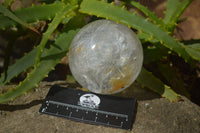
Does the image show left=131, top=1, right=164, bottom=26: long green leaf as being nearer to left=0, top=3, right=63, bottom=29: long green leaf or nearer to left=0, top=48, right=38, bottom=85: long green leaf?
left=0, top=3, right=63, bottom=29: long green leaf

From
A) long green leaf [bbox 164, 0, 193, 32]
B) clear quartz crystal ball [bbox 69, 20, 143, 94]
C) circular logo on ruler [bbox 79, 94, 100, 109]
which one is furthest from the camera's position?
long green leaf [bbox 164, 0, 193, 32]

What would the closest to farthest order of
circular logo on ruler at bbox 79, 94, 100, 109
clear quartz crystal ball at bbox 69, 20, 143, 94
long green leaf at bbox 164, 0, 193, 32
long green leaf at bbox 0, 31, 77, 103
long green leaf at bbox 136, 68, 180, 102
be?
clear quartz crystal ball at bbox 69, 20, 143, 94 → long green leaf at bbox 0, 31, 77, 103 → circular logo on ruler at bbox 79, 94, 100, 109 → long green leaf at bbox 136, 68, 180, 102 → long green leaf at bbox 164, 0, 193, 32

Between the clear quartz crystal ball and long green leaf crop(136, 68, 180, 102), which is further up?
the clear quartz crystal ball

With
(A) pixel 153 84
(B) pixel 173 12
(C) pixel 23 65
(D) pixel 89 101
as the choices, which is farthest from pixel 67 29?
(B) pixel 173 12

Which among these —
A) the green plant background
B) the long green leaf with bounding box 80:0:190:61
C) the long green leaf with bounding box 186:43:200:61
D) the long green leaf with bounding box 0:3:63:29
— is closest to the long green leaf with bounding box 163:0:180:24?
the green plant background

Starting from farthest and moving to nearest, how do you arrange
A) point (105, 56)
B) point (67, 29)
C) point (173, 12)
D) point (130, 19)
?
point (173, 12)
point (67, 29)
point (130, 19)
point (105, 56)

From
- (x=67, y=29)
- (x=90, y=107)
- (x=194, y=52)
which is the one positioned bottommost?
(x=90, y=107)

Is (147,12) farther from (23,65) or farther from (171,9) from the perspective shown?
(23,65)
